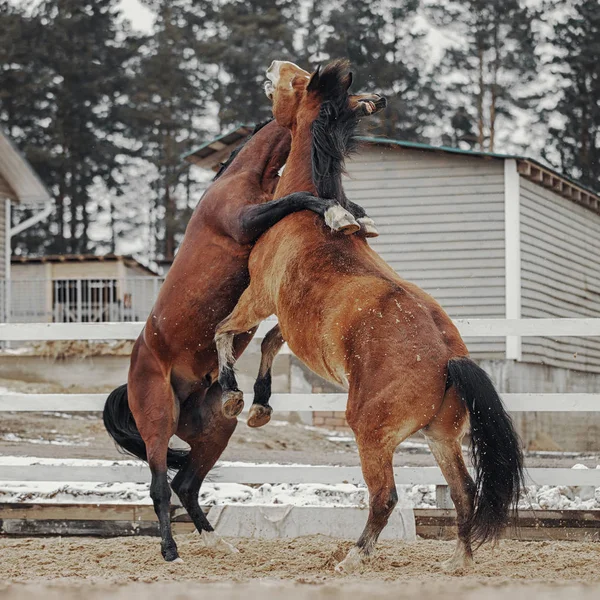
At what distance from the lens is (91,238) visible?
36094 millimetres

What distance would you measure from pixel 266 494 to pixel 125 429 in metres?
1.31

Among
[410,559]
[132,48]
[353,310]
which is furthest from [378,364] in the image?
[132,48]

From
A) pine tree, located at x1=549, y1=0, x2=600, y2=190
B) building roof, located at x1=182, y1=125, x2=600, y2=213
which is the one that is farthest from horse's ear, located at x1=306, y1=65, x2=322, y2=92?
Answer: pine tree, located at x1=549, y1=0, x2=600, y2=190

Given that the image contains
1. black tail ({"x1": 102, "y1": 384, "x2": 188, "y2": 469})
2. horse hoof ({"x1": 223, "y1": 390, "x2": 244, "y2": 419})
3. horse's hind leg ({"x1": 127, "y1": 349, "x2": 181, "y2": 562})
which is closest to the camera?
horse hoof ({"x1": 223, "y1": 390, "x2": 244, "y2": 419})

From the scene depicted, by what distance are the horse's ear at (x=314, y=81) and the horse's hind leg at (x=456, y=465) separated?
6.30ft

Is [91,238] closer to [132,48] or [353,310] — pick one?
[132,48]

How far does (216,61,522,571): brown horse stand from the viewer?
4.14 m

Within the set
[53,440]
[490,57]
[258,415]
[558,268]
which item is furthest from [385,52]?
[258,415]

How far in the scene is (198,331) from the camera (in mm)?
5406

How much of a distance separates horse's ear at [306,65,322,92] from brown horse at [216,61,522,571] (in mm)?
240

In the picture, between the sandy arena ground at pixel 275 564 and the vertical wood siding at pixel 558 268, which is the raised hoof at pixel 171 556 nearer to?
the sandy arena ground at pixel 275 564

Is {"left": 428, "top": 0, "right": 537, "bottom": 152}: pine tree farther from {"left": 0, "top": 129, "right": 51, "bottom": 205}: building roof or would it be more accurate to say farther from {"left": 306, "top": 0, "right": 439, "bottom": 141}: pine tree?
{"left": 0, "top": 129, "right": 51, "bottom": 205}: building roof

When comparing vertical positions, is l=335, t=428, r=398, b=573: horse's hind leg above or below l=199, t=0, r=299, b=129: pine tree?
below

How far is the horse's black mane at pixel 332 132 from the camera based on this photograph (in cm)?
488
